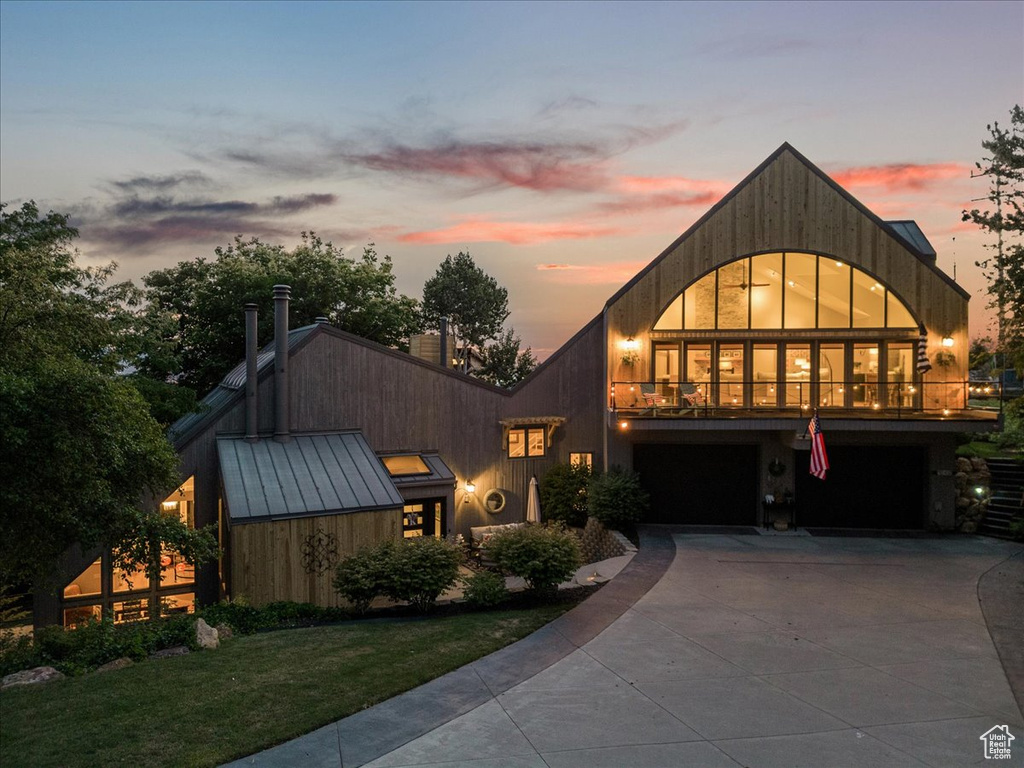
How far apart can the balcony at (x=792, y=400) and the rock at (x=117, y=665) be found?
13160 millimetres

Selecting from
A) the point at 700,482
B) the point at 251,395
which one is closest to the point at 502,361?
the point at 700,482

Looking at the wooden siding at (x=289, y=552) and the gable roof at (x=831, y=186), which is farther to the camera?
the gable roof at (x=831, y=186)

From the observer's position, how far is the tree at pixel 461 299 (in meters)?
52.3

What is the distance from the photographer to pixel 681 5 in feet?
59.1

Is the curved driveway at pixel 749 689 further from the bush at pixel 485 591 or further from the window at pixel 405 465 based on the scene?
the window at pixel 405 465

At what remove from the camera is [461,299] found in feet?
172

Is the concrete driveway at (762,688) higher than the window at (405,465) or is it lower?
lower

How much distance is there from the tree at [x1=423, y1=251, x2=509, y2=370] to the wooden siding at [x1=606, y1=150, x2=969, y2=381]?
3342 cm

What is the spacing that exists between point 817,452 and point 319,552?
1191cm

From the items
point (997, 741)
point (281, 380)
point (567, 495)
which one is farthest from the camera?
point (567, 495)

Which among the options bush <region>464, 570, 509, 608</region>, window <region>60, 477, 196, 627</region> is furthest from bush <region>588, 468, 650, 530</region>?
window <region>60, 477, 196, 627</region>

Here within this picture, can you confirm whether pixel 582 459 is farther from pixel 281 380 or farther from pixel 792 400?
pixel 281 380

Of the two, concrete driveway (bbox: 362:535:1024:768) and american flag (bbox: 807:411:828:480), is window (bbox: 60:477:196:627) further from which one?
american flag (bbox: 807:411:828:480)

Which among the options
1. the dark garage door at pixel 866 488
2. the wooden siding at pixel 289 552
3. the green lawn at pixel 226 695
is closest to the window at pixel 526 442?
the wooden siding at pixel 289 552
